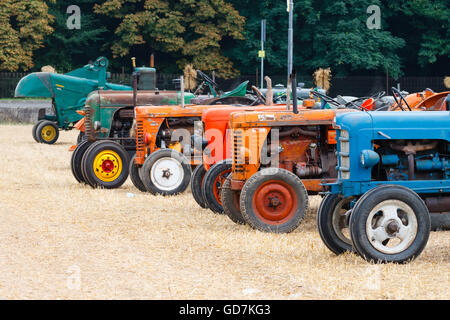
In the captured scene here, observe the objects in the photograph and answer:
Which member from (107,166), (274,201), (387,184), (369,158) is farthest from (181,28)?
(387,184)

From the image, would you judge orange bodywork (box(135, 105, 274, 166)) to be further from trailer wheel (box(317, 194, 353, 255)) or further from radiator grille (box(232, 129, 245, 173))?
trailer wheel (box(317, 194, 353, 255))

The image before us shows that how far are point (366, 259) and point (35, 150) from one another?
16780mm

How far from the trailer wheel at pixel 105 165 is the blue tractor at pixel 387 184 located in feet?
21.7

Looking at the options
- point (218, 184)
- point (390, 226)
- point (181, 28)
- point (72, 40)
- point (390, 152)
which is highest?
point (181, 28)

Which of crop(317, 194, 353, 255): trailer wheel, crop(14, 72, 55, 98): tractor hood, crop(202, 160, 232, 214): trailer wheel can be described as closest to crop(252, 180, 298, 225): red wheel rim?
crop(202, 160, 232, 214): trailer wheel

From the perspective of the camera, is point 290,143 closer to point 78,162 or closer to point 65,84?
point 78,162

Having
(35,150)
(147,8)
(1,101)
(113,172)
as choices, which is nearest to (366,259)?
(113,172)

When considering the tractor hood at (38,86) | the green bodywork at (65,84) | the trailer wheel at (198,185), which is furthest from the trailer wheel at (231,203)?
the tractor hood at (38,86)

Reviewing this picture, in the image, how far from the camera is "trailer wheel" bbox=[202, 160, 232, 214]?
10656 millimetres

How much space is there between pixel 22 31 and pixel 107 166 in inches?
1171

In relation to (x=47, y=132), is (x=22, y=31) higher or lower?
higher

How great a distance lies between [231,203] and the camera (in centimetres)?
992
